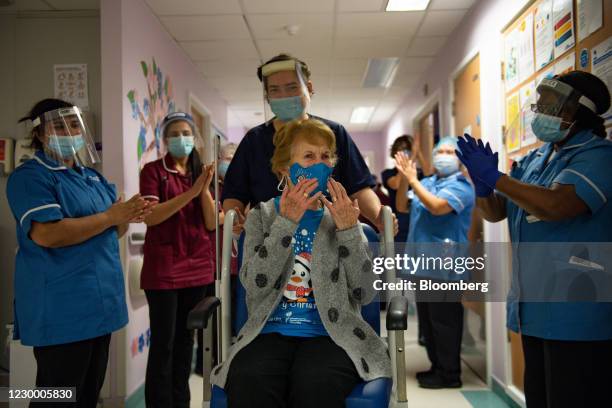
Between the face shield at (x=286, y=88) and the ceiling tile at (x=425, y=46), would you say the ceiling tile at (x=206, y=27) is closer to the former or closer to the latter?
the ceiling tile at (x=425, y=46)

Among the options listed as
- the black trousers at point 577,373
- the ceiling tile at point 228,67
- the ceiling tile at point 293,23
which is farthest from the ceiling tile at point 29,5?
the black trousers at point 577,373

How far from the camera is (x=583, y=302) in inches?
62.8

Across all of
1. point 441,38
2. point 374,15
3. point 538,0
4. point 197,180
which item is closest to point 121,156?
point 197,180

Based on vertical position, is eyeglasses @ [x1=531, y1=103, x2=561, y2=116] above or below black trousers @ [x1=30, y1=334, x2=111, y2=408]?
above

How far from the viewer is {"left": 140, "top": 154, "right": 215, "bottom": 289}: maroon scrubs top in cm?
241

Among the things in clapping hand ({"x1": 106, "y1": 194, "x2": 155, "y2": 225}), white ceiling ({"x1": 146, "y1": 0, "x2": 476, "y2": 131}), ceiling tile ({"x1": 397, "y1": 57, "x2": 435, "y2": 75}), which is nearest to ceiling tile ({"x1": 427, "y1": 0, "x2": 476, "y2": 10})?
white ceiling ({"x1": 146, "y1": 0, "x2": 476, "y2": 131})

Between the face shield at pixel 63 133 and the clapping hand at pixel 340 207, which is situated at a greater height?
the face shield at pixel 63 133

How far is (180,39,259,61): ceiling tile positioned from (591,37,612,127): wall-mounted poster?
9.89 feet

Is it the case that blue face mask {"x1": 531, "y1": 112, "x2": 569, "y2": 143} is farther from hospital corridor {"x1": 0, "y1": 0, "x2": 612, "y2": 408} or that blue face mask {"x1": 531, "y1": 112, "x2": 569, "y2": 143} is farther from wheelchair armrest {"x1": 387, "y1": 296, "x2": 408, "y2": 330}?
wheelchair armrest {"x1": 387, "y1": 296, "x2": 408, "y2": 330}

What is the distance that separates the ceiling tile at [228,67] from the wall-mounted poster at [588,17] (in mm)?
3344

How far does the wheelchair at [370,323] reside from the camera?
1.40 metres

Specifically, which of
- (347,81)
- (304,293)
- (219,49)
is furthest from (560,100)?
(347,81)

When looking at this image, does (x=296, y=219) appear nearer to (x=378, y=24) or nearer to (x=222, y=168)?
(x=222, y=168)

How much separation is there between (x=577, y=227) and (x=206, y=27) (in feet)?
10.9
